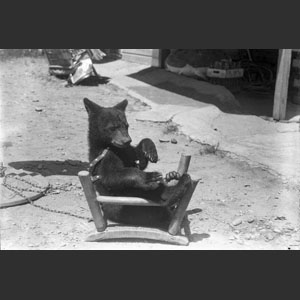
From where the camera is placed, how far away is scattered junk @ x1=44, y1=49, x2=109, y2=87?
13235 mm

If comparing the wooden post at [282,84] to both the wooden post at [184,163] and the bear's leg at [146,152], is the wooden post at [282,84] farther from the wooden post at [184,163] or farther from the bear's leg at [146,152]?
the bear's leg at [146,152]

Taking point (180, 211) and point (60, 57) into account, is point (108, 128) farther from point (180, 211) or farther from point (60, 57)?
point (60, 57)

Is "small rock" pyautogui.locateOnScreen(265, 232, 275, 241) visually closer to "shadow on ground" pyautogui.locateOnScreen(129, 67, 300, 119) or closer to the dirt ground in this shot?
the dirt ground

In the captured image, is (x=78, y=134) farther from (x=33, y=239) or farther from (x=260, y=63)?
(x=260, y=63)

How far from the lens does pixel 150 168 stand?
694 cm

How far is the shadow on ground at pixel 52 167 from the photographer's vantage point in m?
6.56

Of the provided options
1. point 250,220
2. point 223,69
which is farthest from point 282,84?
point 250,220

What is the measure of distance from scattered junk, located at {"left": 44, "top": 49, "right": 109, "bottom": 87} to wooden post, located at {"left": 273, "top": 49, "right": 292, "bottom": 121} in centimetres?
566

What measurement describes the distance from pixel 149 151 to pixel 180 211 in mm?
675

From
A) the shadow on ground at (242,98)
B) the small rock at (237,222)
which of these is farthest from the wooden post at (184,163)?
the shadow on ground at (242,98)

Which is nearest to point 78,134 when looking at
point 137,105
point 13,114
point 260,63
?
point 13,114

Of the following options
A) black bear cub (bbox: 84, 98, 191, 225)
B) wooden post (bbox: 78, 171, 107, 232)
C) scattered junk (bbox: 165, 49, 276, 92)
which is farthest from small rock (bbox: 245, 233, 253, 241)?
scattered junk (bbox: 165, 49, 276, 92)

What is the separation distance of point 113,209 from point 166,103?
247 inches

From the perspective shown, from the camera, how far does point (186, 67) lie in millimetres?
13156
